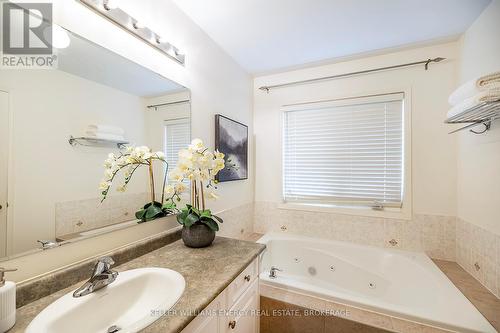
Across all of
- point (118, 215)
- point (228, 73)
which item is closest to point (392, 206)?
point (228, 73)

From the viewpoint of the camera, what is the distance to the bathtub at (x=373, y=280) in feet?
4.05

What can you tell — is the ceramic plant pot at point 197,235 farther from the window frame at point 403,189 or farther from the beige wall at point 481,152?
the beige wall at point 481,152

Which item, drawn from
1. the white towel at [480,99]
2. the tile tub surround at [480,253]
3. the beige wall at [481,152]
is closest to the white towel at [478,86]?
the white towel at [480,99]

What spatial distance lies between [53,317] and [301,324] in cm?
129

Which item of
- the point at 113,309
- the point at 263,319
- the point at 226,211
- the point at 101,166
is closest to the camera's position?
the point at 113,309

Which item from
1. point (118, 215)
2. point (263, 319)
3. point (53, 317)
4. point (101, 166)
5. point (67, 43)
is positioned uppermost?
point (67, 43)

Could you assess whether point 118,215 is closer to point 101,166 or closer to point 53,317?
point 101,166

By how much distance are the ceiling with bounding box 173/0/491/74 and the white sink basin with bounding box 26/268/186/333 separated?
1700mm

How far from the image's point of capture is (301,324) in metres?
1.35

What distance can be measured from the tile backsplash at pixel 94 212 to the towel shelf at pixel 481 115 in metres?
2.07

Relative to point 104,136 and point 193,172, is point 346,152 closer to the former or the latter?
point 193,172

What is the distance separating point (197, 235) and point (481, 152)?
82.9 inches

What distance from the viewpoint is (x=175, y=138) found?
1.45m

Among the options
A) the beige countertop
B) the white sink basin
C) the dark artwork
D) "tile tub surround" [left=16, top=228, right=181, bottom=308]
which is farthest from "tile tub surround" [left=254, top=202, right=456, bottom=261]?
the white sink basin
